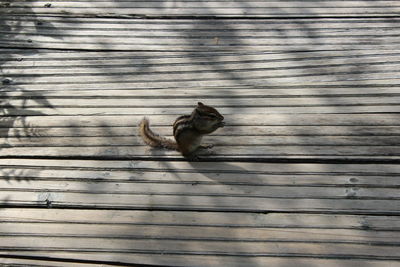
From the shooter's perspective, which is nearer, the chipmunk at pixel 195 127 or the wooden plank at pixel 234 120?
the chipmunk at pixel 195 127

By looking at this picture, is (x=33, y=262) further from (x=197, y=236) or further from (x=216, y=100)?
(x=216, y=100)

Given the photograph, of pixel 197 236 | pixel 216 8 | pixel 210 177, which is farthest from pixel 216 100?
pixel 216 8

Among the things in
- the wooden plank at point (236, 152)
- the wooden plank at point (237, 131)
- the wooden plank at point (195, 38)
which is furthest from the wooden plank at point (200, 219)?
the wooden plank at point (195, 38)

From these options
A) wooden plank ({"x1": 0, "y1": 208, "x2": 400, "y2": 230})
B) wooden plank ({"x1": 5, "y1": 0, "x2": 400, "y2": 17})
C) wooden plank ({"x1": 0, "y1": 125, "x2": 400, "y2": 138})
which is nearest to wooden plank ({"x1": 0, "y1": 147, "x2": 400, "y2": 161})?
wooden plank ({"x1": 0, "y1": 125, "x2": 400, "y2": 138})

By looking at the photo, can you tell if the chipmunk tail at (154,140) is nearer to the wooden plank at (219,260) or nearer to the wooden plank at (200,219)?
the wooden plank at (200,219)

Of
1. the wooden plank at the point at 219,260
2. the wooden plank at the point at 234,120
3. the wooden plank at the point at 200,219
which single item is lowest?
the wooden plank at the point at 219,260
